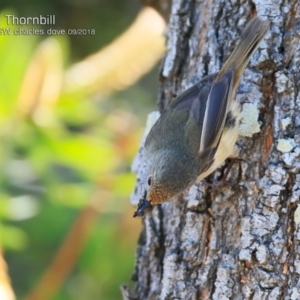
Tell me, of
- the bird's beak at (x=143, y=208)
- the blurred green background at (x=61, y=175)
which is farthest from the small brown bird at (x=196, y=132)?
the blurred green background at (x=61, y=175)

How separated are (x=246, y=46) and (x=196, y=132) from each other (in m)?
0.62

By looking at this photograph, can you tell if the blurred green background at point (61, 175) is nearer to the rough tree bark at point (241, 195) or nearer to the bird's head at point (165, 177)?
the bird's head at point (165, 177)

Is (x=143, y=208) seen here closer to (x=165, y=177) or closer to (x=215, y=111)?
(x=165, y=177)

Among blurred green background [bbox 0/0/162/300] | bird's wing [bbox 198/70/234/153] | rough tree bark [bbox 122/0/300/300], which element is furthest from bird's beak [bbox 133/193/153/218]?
blurred green background [bbox 0/0/162/300]

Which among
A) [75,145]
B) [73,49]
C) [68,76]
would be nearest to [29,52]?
[68,76]

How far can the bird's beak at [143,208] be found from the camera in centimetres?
264

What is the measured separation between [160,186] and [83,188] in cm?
117

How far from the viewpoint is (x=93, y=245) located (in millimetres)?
4250

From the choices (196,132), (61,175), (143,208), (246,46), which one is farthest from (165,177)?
(61,175)

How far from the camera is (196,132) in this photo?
299cm

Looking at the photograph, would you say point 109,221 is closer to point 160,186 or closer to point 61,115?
point 61,115

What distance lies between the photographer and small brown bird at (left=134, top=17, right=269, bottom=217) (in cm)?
259

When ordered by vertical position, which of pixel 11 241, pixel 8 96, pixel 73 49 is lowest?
pixel 11 241

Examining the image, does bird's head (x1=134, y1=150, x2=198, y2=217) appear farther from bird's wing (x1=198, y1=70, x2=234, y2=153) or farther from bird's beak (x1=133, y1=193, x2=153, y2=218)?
bird's wing (x1=198, y1=70, x2=234, y2=153)
